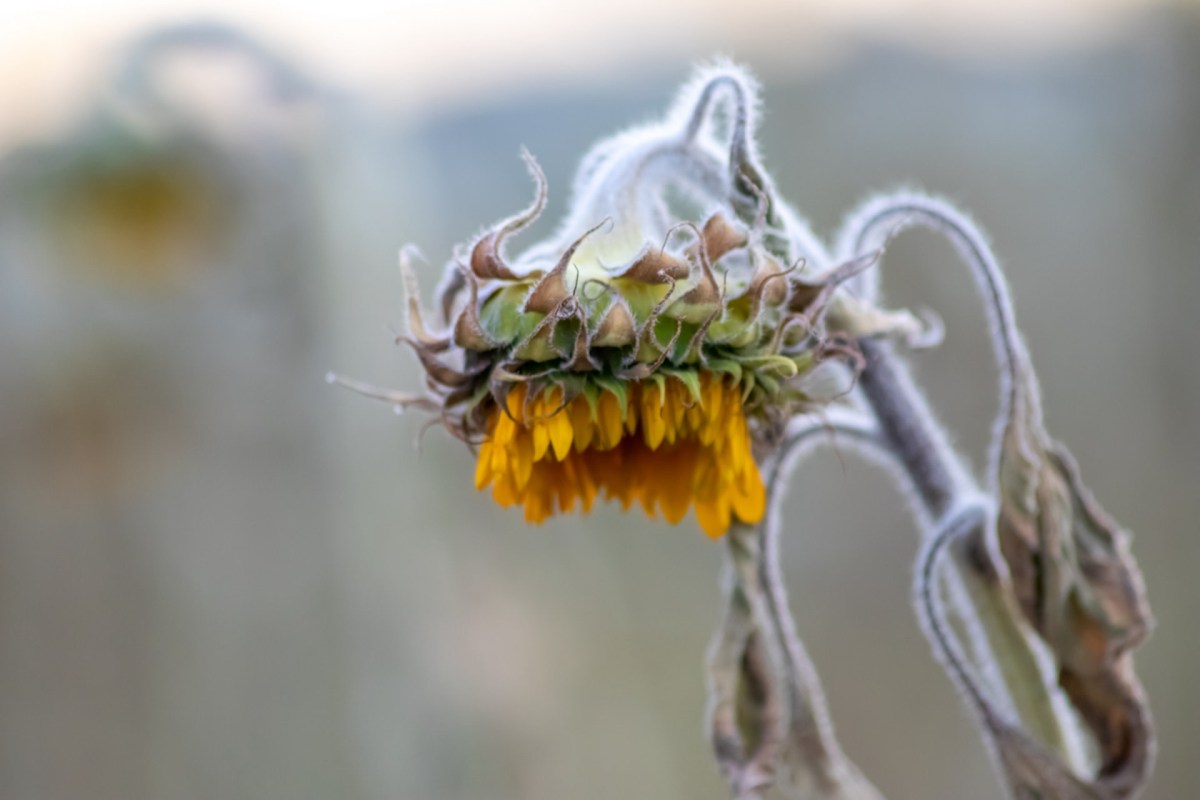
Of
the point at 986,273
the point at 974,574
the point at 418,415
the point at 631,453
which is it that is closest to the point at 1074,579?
the point at 974,574

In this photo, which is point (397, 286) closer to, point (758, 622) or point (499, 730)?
point (499, 730)

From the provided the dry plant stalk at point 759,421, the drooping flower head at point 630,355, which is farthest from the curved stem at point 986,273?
the drooping flower head at point 630,355

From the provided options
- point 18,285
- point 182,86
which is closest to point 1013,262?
point 182,86

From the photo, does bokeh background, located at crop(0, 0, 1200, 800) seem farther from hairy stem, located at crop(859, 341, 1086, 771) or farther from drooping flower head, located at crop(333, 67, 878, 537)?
drooping flower head, located at crop(333, 67, 878, 537)

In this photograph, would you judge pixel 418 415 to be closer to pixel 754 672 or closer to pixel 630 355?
pixel 754 672

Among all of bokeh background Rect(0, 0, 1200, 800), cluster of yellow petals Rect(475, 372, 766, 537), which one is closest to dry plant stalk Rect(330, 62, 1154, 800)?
cluster of yellow petals Rect(475, 372, 766, 537)

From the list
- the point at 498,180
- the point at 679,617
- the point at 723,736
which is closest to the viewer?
the point at 723,736
